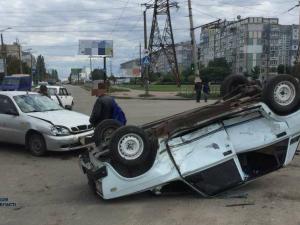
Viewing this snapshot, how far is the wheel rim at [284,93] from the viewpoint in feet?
22.8

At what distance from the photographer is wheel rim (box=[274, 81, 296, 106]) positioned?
6957 millimetres

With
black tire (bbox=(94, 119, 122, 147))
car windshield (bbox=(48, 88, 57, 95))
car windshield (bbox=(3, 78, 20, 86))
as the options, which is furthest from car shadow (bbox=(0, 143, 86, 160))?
car windshield (bbox=(3, 78, 20, 86))

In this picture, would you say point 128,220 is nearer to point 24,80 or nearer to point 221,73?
point 24,80

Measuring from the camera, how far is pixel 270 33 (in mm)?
85438

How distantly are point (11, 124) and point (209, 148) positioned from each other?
6314mm

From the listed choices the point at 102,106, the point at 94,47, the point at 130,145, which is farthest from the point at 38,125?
the point at 94,47

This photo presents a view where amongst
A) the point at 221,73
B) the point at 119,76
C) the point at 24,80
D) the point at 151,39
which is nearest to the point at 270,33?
the point at 221,73

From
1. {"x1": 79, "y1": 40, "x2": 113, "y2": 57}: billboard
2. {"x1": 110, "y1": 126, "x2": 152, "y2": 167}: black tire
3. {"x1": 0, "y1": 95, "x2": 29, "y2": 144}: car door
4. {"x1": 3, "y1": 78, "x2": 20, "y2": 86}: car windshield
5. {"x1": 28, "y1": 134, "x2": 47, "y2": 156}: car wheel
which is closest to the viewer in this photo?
{"x1": 110, "y1": 126, "x2": 152, "y2": 167}: black tire

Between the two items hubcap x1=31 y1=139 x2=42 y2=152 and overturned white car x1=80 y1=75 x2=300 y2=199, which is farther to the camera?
hubcap x1=31 y1=139 x2=42 y2=152

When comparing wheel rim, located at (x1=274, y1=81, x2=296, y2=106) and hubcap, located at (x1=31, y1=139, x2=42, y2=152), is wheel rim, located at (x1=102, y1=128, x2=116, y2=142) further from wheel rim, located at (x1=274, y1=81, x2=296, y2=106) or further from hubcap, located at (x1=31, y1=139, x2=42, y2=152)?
hubcap, located at (x1=31, y1=139, x2=42, y2=152)

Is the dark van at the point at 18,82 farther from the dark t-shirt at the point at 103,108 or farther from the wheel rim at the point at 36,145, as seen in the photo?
the dark t-shirt at the point at 103,108

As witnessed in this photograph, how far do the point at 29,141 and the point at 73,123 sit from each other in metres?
1.05

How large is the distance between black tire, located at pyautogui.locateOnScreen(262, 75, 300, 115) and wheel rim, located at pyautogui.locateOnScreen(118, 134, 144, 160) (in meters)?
1.80

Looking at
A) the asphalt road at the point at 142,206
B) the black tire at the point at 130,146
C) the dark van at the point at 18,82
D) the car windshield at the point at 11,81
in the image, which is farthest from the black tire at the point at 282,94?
the car windshield at the point at 11,81
